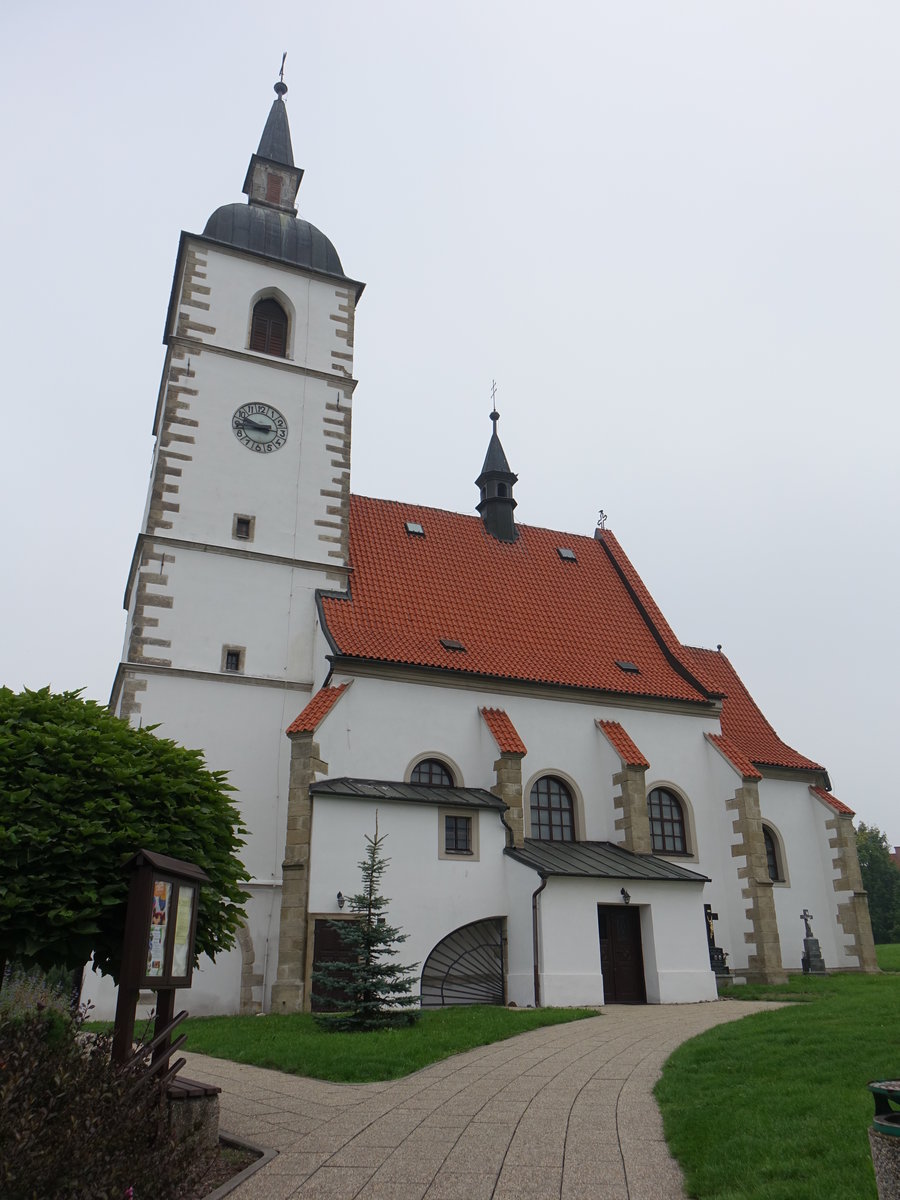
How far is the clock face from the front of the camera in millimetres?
22984

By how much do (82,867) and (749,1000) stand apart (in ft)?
50.0

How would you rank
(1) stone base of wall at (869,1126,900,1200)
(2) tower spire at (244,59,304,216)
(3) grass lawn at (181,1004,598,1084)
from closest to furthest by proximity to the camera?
(1) stone base of wall at (869,1126,900,1200) < (3) grass lawn at (181,1004,598,1084) < (2) tower spire at (244,59,304,216)

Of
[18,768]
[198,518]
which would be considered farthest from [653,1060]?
[198,518]

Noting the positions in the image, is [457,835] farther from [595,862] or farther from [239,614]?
[239,614]

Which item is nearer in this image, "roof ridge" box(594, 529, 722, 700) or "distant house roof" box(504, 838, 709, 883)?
"distant house roof" box(504, 838, 709, 883)

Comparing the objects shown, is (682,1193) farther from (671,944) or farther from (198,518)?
(198,518)

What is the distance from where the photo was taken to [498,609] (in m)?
24.8

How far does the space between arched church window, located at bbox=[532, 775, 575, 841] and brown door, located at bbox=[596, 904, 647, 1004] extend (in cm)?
272

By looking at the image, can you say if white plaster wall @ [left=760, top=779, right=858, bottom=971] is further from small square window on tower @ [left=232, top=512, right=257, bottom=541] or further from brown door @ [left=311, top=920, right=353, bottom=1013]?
small square window on tower @ [left=232, top=512, right=257, bottom=541]

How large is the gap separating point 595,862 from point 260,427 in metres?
13.3

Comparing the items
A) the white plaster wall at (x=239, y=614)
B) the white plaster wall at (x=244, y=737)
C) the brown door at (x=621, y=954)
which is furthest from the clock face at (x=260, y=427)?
the brown door at (x=621, y=954)

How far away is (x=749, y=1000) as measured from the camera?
60.2 ft

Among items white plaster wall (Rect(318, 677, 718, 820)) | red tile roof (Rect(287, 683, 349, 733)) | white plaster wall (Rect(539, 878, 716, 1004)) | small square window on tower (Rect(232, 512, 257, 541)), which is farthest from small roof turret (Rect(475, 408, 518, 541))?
white plaster wall (Rect(539, 878, 716, 1004))

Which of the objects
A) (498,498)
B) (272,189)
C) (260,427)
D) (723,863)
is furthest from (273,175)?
(723,863)
